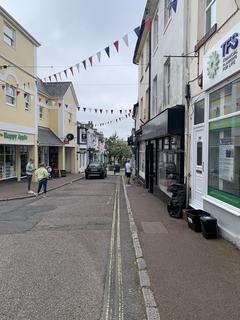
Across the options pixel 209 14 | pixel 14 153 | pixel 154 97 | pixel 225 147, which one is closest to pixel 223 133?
pixel 225 147

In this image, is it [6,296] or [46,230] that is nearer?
[6,296]

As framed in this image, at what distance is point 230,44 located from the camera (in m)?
7.04

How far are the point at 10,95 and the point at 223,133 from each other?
57.4 feet

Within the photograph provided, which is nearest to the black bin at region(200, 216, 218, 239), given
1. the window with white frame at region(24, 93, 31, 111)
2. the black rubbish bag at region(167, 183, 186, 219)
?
the black rubbish bag at region(167, 183, 186, 219)

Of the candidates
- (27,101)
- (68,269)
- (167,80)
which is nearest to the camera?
(68,269)

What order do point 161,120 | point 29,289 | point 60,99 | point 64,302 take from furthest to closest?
point 60,99
point 161,120
point 29,289
point 64,302

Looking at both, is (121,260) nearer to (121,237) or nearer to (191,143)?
(121,237)

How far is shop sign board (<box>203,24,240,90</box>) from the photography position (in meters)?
6.79

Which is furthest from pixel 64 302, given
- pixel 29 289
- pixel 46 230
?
pixel 46 230

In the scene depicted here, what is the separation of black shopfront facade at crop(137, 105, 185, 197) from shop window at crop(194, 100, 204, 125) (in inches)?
40.2

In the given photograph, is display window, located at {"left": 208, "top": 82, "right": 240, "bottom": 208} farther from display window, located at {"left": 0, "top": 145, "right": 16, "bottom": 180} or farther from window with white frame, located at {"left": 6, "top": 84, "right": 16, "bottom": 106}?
display window, located at {"left": 0, "top": 145, "right": 16, "bottom": 180}

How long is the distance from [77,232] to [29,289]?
3.86 meters

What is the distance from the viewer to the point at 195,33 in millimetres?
9906

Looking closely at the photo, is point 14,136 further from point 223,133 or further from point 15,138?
point 223,133
